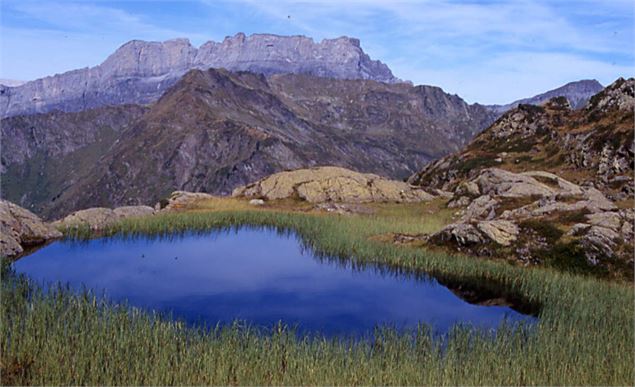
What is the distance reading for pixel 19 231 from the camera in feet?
129

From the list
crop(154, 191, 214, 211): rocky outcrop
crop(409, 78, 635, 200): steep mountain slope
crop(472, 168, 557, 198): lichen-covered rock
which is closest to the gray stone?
crop(472, 168, 557, 198): lichen-covered rock

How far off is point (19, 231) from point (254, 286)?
20832 mm

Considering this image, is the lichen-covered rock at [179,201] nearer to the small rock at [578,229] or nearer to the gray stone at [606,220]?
the small rock at [578,229]

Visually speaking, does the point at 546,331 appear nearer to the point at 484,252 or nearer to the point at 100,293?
the point at 484,252

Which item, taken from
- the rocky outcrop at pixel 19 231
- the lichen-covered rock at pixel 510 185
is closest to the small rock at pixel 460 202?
the lichen-covered rock at pixel 510 185

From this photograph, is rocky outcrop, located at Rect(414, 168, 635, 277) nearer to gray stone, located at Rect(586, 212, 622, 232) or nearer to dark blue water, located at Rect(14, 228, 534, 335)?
gray stone, located at Rect(586, 212, 622, 232)

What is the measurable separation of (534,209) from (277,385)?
33657 mm

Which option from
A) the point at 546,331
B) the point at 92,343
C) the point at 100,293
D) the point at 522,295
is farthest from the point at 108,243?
the point at 546,331

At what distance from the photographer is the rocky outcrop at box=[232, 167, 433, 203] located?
6694 cm

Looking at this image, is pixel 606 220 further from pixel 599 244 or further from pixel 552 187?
pixel 552 187

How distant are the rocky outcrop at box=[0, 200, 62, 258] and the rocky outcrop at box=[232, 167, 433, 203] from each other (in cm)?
2997

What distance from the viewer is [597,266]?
102ft

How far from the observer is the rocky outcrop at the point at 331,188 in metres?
66.9

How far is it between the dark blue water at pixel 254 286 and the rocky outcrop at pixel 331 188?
84.6 feet
